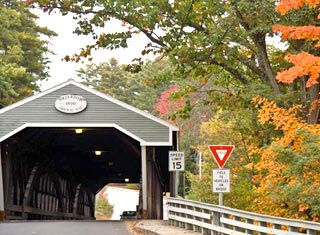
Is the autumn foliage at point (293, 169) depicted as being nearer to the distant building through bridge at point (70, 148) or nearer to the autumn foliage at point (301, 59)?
the autumn foliage at point (301, 59)

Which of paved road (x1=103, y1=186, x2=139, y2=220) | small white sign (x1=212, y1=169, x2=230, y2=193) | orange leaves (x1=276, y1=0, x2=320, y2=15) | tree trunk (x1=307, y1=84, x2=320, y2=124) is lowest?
paved road (x1=103, y1=186, x2=139, y2=220)

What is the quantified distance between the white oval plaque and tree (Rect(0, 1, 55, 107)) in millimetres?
16193

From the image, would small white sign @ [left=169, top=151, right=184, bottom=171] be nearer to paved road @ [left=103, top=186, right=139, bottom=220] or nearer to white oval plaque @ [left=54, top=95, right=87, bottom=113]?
white oval plaque @ [left=54, top=95, right=87, bottom=113]

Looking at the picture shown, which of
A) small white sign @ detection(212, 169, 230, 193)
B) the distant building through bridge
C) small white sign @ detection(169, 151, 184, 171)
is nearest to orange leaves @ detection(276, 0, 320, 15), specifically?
small white sign @ detection(212, 169, 230, 193)

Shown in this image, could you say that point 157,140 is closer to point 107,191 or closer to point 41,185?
point 41,185

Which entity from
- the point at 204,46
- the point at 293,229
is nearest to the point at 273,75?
the point at 204,46

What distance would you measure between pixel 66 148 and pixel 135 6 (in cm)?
1546

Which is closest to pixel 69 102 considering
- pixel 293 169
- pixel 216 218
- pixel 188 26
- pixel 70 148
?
pixel 188 26

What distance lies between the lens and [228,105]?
24234mm

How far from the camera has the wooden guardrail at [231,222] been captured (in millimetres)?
10047

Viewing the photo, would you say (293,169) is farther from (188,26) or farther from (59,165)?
(59,165)

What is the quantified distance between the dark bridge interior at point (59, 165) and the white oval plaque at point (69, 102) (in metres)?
2.20

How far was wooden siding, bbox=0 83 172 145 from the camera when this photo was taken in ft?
75.4

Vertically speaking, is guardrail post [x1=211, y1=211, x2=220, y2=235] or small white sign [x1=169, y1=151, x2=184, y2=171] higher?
small white sign [x1=169, y1=151, x2=184, y2=171]
